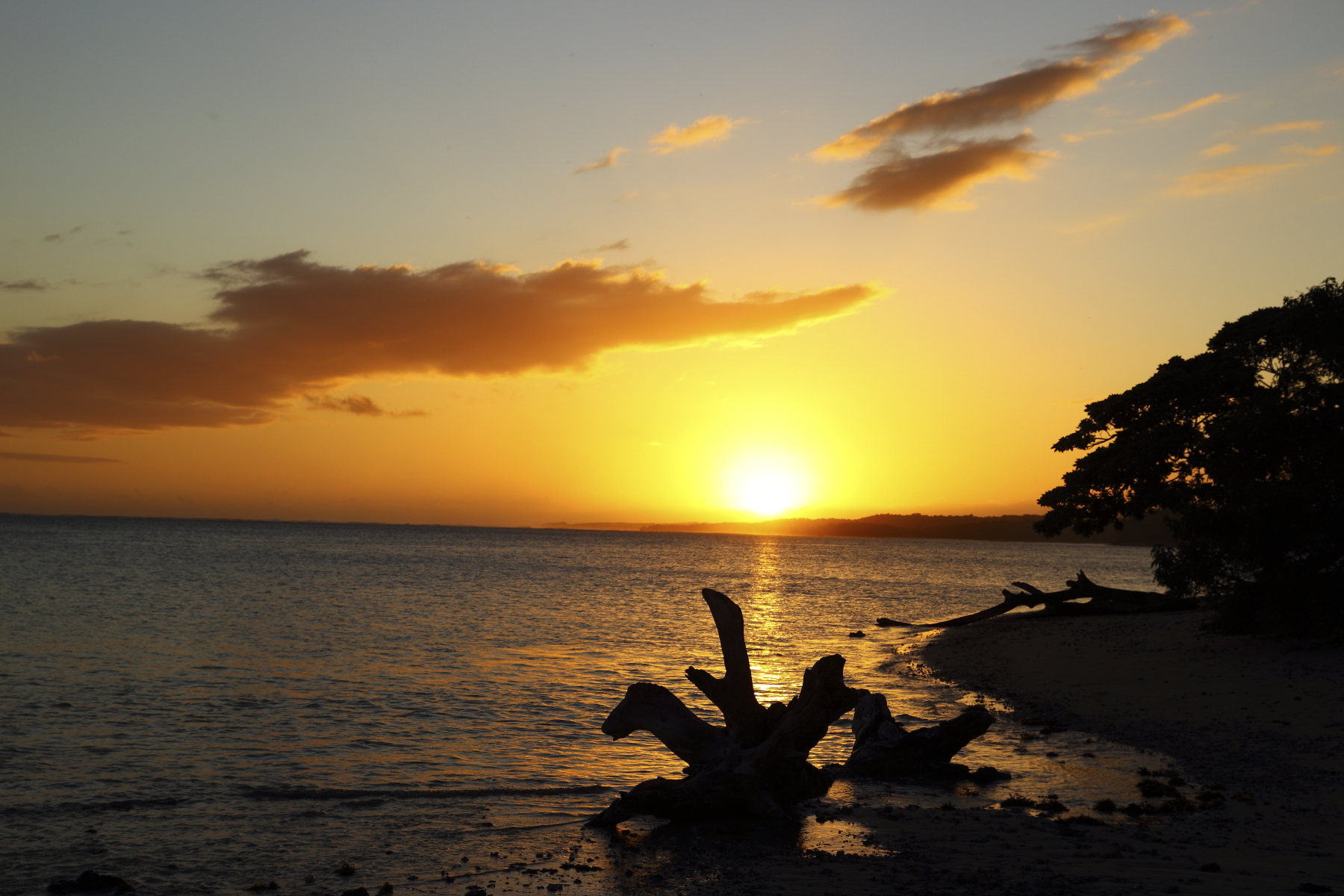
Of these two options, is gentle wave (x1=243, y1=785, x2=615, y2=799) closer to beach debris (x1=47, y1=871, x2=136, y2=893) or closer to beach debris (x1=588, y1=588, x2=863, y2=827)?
beach debris (x1=588, y1=588, x2=863, y2=827)

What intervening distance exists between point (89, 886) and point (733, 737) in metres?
8.06

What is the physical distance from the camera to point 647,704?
12.6 metres

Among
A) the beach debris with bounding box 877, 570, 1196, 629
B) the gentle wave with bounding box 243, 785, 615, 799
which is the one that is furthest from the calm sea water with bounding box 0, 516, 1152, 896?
the beach debris with bounding box 877, 570, 1196, 629

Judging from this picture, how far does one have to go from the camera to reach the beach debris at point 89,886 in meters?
9.59

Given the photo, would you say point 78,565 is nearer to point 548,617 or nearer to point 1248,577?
point 548,617

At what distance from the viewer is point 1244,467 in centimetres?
2303

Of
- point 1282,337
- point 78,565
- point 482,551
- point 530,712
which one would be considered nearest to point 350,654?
point 530,712

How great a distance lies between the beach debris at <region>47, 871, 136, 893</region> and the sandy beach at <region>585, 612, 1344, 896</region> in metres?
5.39

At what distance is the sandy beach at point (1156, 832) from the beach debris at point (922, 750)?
2.08m

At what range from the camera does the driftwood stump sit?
11828mm

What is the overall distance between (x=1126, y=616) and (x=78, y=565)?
77.9 metres

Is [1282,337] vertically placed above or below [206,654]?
above

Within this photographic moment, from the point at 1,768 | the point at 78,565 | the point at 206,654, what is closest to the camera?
the point at 1,768

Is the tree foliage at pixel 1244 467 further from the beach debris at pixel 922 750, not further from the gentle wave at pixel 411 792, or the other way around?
the gentle wave at pixel 411 792
